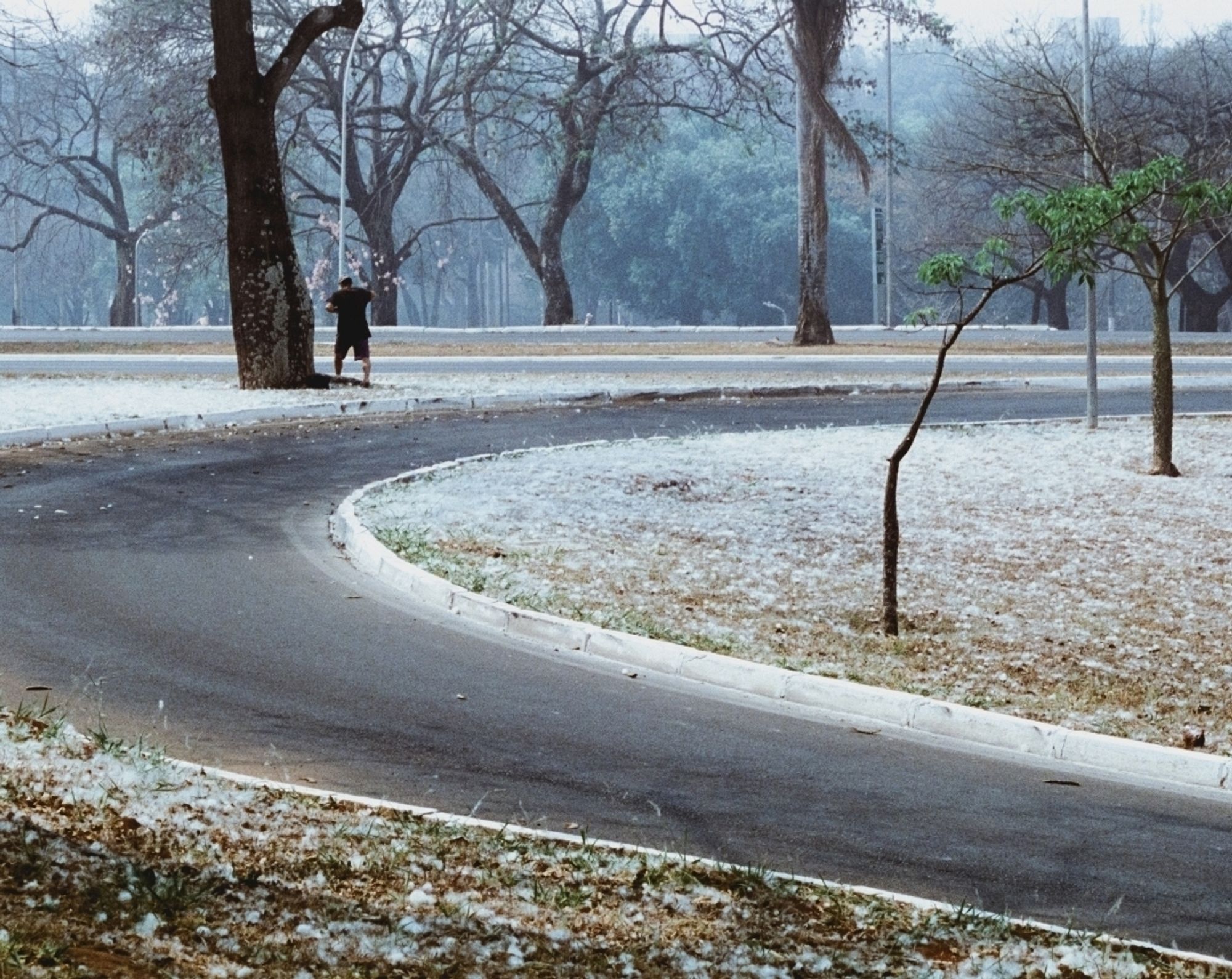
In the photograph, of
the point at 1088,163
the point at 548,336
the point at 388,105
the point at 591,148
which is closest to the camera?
the point at 1088,163

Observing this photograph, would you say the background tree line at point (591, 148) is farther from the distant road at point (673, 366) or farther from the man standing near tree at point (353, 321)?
the man standing near tree at point (353, 321)

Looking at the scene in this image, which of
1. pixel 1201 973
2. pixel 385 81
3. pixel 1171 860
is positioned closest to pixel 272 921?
pixel 1201 973

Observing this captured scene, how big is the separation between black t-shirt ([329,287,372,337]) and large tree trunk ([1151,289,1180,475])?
38.6 feet

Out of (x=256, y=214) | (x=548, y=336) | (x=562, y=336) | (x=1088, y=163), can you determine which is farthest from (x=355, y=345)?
(x=562, y=336)

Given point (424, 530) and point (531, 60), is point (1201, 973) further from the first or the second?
point (531, 60)

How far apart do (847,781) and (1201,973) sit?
213 cm

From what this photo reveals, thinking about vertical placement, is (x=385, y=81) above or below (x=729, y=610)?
above

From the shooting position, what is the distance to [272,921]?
4832 millimetres

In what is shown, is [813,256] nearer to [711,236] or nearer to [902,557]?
[902,557]

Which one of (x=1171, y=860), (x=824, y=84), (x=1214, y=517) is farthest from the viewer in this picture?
(x=824, y=84)

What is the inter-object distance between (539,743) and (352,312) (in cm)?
1912

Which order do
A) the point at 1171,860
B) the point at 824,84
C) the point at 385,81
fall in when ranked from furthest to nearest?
the point at 385,81 → the point at 824,84 → the point at 1171,860

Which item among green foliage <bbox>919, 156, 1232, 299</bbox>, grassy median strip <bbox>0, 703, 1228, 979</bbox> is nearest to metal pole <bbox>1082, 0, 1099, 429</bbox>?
green foliage <bbox>919, 156, 1232, 299</bbox>

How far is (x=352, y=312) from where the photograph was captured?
25.7 meters
